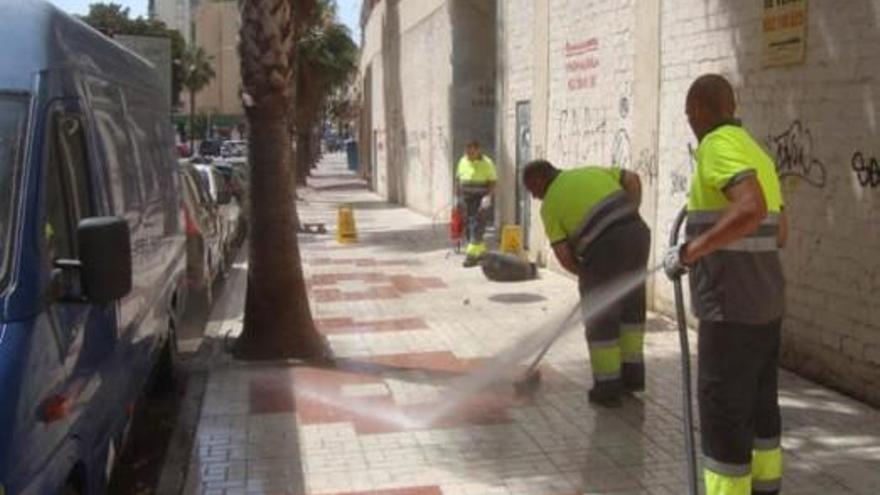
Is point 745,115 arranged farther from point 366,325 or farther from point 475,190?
point 475,190

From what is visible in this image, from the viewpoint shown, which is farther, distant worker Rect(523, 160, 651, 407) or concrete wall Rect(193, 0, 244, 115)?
concrete wall Rect(193, 0, 244, 115)

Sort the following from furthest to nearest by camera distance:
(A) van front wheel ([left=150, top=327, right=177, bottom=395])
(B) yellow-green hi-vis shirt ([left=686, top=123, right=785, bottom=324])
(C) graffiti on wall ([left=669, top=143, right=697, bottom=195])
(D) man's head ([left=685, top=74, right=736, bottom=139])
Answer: (C) graffiti on wall ([left=669, top=143, right=697, bottom=195]) → (A) van front wheel ([left=150, top=327, right=177, bottom=395]) → (D) man's head ([left=685, top=74, right=736, bottom=139]) → (B) yellow-green hi-vis shirt ([left=686, top=123, right=785, bottom=324])

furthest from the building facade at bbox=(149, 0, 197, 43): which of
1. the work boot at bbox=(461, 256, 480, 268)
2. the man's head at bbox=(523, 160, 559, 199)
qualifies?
the man's head at bbox=(523, 160, 559, 199)

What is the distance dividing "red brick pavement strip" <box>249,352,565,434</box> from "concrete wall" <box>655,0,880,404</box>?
6.20ft

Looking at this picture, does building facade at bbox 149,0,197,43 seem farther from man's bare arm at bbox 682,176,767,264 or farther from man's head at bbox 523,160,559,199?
man's bare arm at bbox 682,176,767,264

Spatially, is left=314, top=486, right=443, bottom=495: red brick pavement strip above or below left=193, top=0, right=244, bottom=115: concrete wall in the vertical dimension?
below

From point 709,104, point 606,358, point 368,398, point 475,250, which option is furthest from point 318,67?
point 709,104

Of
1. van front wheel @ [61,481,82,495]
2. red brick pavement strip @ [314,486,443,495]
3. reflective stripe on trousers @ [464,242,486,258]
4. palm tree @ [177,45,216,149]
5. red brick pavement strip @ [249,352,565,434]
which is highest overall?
palm tree @ [177,45,216,149]

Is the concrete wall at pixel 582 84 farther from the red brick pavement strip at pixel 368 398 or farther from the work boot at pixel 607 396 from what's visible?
the work boot at pixel 607 396

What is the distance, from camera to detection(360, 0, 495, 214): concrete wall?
2089 cm

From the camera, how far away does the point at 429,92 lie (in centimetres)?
2466

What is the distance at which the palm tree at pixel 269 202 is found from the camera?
8.81m

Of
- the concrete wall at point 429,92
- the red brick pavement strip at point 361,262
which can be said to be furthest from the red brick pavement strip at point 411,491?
the concrete wall at point 429,92

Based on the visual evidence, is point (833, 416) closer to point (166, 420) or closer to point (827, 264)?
point (827, 264)
